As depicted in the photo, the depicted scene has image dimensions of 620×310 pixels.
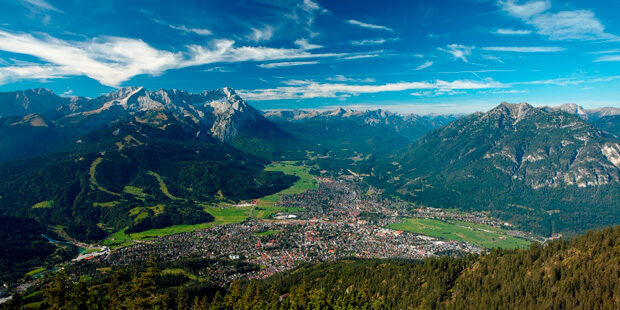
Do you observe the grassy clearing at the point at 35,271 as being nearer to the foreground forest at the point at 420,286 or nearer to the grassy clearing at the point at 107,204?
the foreground forest at the point at 420,286

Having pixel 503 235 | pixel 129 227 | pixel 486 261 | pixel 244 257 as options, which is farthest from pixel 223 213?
pixel 503 235

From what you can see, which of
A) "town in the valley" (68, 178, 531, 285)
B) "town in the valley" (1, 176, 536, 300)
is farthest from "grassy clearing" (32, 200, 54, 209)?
"town in the valley" (68, 178, 531, 285)

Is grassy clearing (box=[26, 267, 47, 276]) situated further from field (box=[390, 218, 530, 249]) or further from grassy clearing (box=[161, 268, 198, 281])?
field (box=[390, 218, 530, 249])

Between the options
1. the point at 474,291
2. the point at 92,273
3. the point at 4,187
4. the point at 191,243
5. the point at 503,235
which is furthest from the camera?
the point at 4,187

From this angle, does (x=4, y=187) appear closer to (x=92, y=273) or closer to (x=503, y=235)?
(x=92, y=273)

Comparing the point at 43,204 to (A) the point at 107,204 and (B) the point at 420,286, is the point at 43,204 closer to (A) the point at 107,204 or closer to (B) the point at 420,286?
(A) the point at 107,204

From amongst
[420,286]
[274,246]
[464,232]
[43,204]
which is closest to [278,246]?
[274,246]
